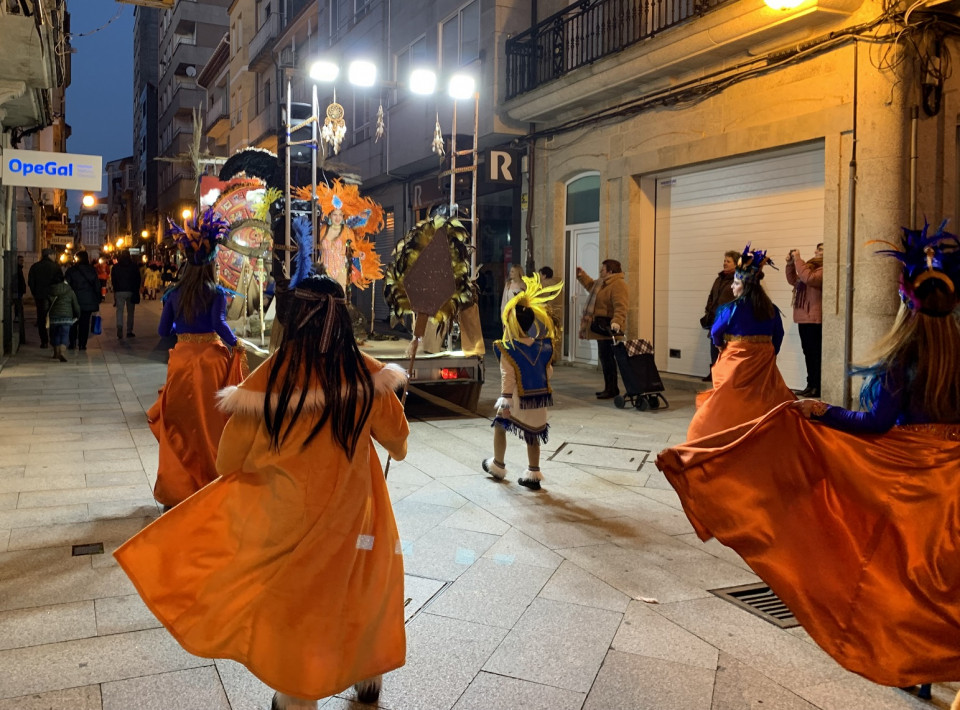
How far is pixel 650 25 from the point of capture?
13305 millimetres

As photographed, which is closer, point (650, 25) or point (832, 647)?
point (832, 647)

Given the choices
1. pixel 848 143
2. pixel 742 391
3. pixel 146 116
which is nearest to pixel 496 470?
pixel 742 391

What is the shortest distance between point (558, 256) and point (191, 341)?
34.4 ft

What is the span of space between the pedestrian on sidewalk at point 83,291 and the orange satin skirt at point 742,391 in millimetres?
14198

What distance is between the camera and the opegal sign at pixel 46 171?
12914 millimetres

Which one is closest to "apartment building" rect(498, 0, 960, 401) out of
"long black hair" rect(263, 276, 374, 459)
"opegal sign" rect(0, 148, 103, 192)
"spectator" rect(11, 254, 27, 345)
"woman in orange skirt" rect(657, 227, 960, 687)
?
"woman in orange skirt" rect(657, 227, 960, 687)

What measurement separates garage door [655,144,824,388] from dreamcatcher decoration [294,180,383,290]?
4.67m

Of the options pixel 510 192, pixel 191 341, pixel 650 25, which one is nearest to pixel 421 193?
pixel 510 192

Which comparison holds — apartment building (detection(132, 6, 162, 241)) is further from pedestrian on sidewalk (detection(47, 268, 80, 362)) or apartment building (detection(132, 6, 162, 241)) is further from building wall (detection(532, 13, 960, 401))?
building wall (detection(532, 13, 960, 401))

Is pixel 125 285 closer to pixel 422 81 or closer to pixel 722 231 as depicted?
pixel 422 81

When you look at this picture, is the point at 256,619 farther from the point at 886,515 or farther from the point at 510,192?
the point at 510,192

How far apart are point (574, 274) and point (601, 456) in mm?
8365

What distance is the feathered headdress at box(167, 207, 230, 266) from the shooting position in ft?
19.4

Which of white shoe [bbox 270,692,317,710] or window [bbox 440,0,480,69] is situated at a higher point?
window [bbox 440,0,480,69]
